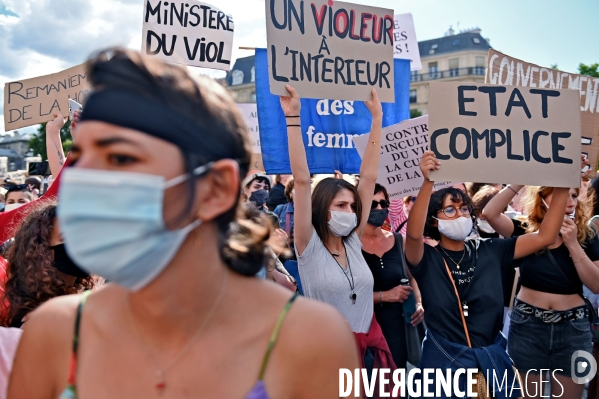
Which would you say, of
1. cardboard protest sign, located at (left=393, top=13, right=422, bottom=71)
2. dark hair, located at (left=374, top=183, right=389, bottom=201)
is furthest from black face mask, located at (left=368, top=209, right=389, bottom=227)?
cardboard protest sign, located at (left=393, top=13, right=422, bottom=71)

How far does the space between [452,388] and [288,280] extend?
4.01 feet

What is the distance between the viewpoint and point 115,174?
1386 millimetres

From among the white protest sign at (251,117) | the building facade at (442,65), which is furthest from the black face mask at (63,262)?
the building facade at (442,65)

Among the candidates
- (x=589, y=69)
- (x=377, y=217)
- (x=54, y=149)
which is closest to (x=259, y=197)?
(x=377, y=217)

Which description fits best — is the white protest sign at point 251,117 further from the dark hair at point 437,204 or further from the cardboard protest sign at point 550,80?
the dark hair at point 437,204

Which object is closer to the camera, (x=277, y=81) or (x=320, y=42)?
(x=277, y=81)

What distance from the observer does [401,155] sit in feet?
16.8

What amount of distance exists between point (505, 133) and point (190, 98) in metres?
3.05

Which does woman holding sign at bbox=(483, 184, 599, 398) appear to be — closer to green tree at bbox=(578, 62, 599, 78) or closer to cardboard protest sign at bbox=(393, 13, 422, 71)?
cardboard protest sign at bbox=(393, 13, 422, 71)

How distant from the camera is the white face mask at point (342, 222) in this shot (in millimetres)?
3736

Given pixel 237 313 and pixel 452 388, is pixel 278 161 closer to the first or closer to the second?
pixel 452 388

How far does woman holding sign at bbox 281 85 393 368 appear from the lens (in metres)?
3.57

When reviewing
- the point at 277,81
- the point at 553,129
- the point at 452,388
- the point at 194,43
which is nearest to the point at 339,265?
the point at 452,388

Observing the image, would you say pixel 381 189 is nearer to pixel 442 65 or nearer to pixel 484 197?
pixel 484 197
